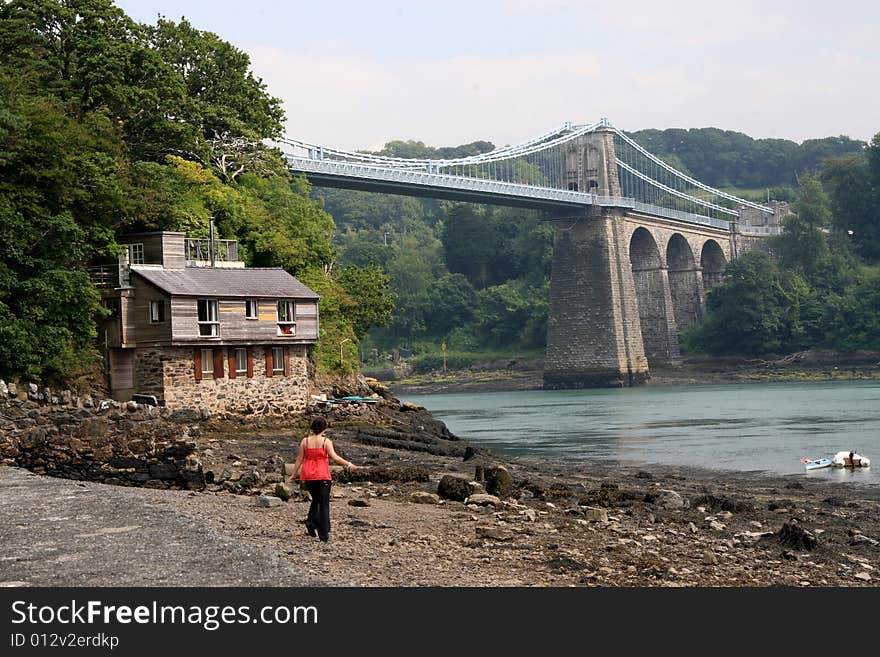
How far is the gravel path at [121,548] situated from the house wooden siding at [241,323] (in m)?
13.6

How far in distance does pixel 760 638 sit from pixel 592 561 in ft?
12.5

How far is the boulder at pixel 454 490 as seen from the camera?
18.3 meters

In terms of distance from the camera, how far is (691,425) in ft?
161

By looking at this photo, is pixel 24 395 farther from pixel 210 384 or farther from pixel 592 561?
pixel 592 561

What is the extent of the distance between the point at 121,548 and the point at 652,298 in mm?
96385

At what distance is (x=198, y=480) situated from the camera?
19.0m

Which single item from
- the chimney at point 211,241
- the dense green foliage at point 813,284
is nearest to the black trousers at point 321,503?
the chimney at point 211,241

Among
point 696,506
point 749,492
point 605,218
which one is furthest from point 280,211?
point 605,218

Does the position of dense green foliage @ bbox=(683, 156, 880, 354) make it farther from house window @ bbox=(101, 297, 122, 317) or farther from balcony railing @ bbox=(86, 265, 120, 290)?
house window @ bbox=(101, 297, 122, 317)

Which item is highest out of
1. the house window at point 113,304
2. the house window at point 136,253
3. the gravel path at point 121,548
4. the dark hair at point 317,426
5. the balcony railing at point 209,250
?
the balcony railing at point 209,250

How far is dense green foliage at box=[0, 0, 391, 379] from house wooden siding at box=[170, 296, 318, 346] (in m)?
2.01

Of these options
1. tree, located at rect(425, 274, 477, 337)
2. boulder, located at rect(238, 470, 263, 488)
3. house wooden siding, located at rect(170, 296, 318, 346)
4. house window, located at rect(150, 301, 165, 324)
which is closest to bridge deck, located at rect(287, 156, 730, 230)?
tree, located at rect(425, 274, 477, 337)

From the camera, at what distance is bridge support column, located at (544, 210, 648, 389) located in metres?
91.8

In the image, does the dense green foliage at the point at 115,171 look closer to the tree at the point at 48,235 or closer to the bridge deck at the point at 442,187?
the tree at the point at 48,235
